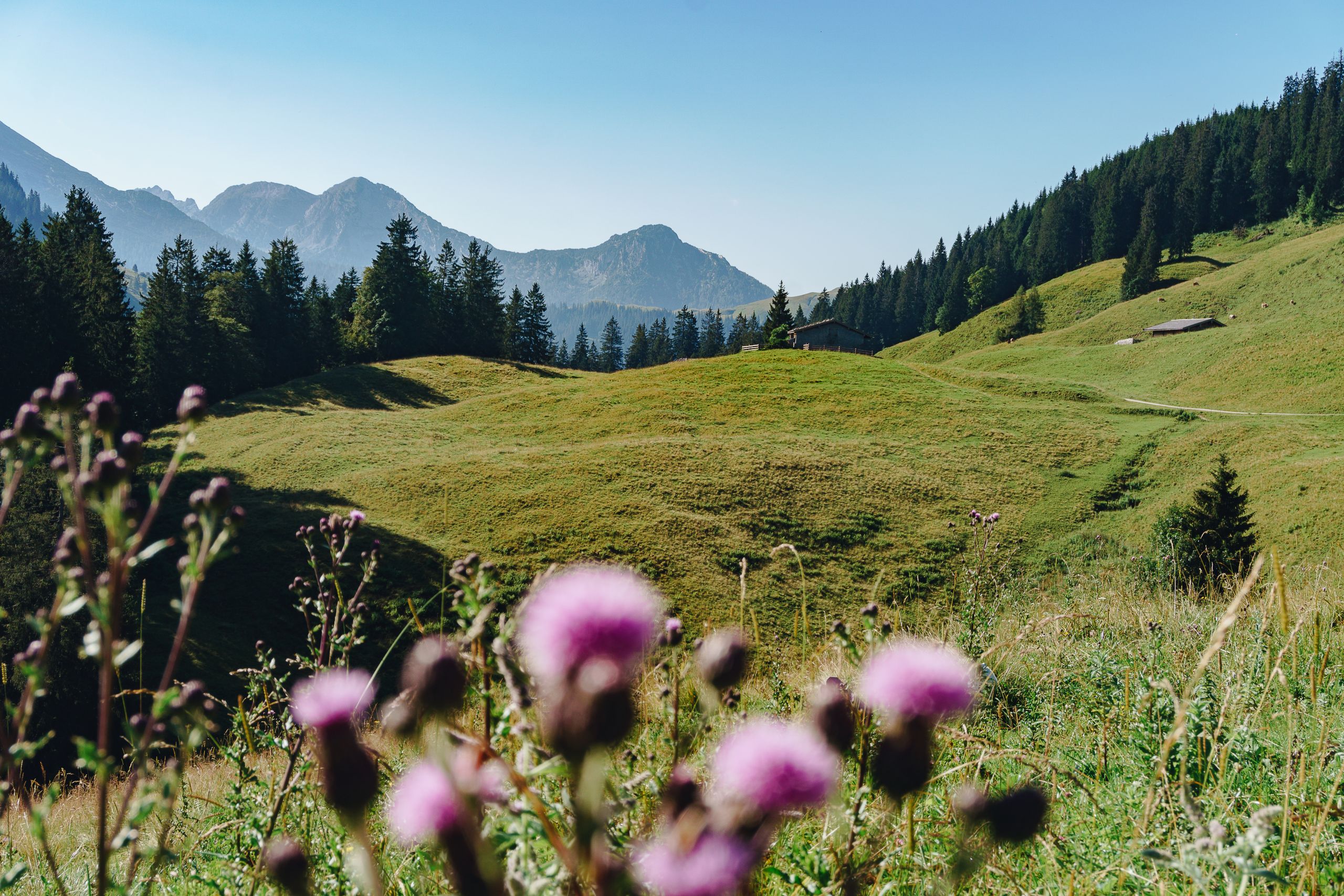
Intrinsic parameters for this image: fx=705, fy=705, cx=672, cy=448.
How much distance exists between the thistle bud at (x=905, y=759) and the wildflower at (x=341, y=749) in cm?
61

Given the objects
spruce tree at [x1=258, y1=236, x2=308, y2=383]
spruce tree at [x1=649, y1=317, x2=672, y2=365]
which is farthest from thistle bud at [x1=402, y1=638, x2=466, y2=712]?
spruce tree at [x1=649, y1=317, x2=672, y2=365]

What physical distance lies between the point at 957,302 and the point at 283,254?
87.4 meters

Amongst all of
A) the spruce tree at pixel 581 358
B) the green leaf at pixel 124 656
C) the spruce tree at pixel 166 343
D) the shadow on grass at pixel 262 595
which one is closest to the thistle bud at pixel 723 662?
the green leaf at pixel 124 656

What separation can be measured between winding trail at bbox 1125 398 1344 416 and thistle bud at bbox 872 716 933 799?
41781 millimetres

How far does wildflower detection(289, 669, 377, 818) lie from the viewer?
81cm

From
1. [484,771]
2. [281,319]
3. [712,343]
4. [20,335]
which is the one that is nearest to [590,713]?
[484,771]

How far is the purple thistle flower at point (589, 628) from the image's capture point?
0.64 meters

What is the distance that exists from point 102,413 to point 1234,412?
44.4 m

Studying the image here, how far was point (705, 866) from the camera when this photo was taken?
52cm

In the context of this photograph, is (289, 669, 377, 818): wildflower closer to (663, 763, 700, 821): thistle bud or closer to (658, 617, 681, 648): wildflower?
(663, 763, 700, 821): thistle bud

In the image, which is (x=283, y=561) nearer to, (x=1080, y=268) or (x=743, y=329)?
(x=743, y=329)

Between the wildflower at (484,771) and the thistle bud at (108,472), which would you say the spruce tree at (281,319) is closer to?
the thistle bud at (108,472)

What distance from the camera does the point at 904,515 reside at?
2408cm

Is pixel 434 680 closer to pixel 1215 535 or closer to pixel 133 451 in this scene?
pixel 133 451
